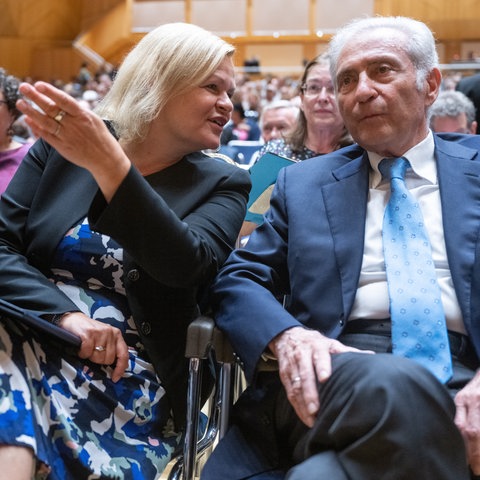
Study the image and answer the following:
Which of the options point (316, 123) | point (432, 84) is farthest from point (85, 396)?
point (316, 123)

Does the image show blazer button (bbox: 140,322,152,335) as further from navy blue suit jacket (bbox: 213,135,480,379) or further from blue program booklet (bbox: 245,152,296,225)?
blue program booklet (bbox: 245,152,296,225)

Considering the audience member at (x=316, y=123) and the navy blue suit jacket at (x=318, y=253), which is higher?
the navy blue suit jacket at (x=318, y=253)

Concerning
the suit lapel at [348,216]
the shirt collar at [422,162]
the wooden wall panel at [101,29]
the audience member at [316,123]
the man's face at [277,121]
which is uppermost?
the shirt collar at [422,162]

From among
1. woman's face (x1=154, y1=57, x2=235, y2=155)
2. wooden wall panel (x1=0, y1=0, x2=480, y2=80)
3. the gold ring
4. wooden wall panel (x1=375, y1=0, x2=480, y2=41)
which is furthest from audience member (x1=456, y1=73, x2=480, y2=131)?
wooden wall panel (x1=0, y1=0, x2=480, y2=80)

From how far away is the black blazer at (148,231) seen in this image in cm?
146

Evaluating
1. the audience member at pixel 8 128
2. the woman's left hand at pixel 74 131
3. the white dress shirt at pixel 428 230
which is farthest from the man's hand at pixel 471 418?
the audience member at pixel 8 128

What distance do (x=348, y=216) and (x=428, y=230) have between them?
17 centimetres

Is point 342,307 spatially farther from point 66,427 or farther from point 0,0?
point 0,0

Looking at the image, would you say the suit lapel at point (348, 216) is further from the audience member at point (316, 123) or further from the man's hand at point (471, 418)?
the audience member at point (316, 123)

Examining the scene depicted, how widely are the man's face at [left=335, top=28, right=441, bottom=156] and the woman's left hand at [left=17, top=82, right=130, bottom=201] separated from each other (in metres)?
0.61

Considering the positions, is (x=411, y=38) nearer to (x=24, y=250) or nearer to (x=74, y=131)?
(x=74, y=131)

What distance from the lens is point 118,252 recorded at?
166 cm

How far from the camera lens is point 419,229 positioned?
1604 millimetres

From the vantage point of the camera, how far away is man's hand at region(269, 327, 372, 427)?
1258mm
